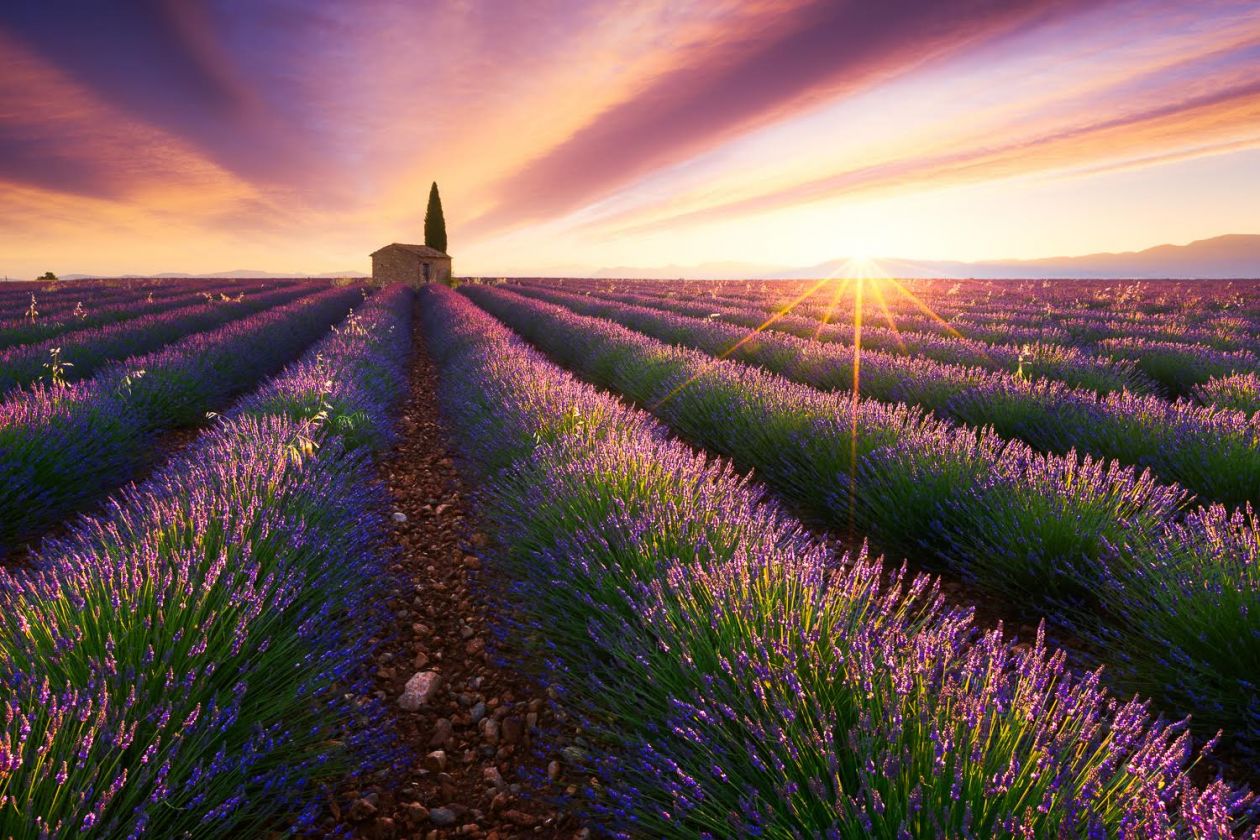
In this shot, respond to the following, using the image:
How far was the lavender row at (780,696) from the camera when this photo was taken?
46.7 inches

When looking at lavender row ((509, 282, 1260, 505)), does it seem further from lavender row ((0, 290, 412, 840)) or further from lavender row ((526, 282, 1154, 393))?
lavender row ((0, 290, 412, 840))

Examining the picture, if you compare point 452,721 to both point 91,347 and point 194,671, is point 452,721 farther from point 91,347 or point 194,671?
point 91,347

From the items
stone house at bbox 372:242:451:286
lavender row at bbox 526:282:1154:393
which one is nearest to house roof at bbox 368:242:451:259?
stone house at bbox 372:242:451:286

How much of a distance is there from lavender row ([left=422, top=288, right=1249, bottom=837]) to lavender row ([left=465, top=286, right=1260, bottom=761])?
500mm

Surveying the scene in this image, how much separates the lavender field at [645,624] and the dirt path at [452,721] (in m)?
0.02

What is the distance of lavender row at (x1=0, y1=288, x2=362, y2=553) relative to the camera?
3777 mm

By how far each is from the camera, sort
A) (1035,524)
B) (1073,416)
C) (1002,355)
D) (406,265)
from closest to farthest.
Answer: (1035,524) → (1073,416) → (1002,355) → (406,265)

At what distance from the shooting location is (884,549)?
375 cm

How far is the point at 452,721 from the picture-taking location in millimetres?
2461

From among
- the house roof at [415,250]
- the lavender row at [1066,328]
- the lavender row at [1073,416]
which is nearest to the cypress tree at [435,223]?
the house roof at [415,250]

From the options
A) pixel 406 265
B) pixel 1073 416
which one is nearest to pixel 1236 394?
pixel 1073 416

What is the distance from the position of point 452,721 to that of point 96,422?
4298 mm

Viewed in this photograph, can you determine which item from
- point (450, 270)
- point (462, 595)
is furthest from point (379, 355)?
point (450, 270)

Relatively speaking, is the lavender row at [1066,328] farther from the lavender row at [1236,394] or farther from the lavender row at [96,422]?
the lavender row at [96,422]
